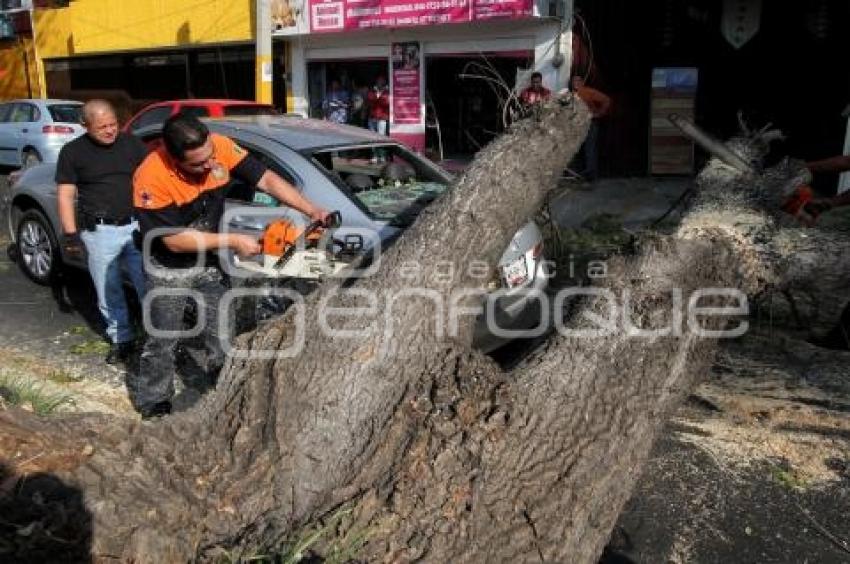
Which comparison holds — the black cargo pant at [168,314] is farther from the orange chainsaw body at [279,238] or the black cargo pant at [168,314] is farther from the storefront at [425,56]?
the storefront at [425,56]

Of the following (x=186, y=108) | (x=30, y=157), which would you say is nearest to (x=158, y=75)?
(x=30, y=157)

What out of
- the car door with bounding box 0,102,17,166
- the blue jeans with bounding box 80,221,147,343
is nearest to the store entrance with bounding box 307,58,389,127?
the car door with bounding box 0,102,17,166

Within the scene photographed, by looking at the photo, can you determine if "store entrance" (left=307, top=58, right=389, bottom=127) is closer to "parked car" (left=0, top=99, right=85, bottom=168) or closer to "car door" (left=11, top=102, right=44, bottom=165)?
"parked car" (left=0, top=99, right=85, bottom=168)

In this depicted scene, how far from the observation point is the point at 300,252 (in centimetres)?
375

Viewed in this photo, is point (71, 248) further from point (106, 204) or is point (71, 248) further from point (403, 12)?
point (403, 12)

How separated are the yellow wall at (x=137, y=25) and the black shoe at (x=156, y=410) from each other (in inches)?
508

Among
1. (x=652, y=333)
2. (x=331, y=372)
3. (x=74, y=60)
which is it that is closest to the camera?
(x=331, y=372)

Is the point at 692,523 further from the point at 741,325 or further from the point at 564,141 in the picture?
the point at 564,141

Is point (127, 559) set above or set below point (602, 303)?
below

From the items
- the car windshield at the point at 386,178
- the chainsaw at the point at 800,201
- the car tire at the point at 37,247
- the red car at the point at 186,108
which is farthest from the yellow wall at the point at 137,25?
the chainsaw at the point at 800,201

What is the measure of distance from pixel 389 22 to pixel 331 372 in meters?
11.4

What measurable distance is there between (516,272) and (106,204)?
8.47 ft

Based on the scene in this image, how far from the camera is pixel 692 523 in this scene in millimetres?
3197

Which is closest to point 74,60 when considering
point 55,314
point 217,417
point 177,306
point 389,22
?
point 389,22
